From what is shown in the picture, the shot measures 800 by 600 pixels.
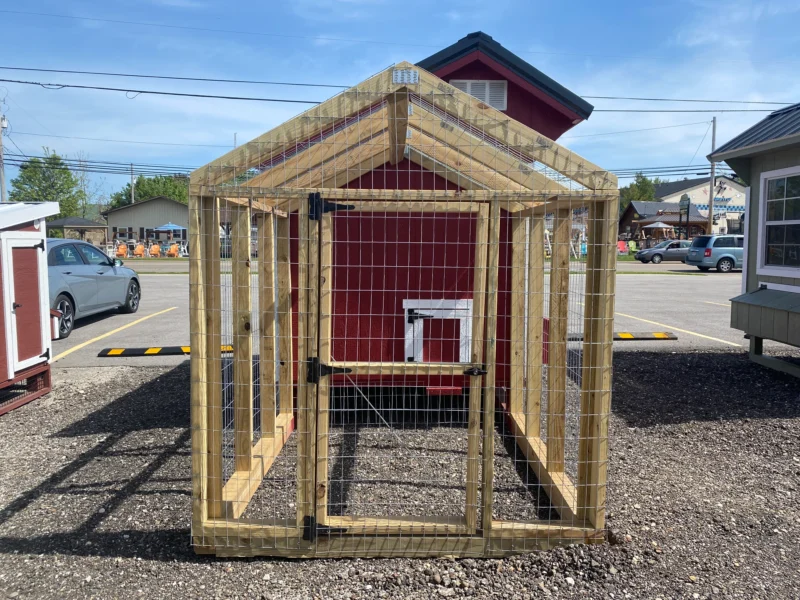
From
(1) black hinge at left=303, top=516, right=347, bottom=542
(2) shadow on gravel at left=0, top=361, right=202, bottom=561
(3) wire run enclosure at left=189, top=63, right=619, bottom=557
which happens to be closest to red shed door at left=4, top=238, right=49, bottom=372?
(2) shadow on gravel at left=0, top=361, right=202, bottom=561

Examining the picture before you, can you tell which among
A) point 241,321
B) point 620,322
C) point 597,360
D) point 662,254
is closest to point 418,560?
point 597,360

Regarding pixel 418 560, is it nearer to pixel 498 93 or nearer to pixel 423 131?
pixel 423 131

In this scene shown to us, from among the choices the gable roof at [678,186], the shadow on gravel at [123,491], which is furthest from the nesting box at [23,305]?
the gable roof at [678,186]

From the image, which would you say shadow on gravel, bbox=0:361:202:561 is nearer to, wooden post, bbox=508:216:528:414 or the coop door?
the coop door

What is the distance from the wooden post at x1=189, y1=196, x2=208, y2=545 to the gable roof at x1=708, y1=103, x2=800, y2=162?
6.86 metres

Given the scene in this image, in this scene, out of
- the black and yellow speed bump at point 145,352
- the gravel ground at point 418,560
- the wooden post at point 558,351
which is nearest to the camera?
the gravel ground at point 418,560

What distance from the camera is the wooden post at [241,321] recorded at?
153 inches

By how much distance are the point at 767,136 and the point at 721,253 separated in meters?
19.5

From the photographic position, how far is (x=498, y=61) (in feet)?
25.8

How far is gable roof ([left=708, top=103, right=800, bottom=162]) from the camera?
7430 mm

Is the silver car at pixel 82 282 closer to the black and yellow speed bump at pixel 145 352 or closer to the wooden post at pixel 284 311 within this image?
the black and yellow speed bump at pixel 145 352

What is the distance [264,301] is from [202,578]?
2040mm

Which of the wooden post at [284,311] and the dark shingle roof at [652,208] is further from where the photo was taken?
the dark shingle roof at [652,208]

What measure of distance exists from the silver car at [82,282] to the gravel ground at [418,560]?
4177mm
